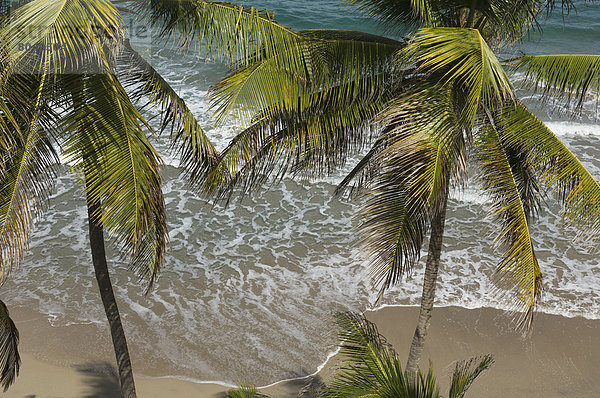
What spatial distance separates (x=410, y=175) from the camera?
17.1ft

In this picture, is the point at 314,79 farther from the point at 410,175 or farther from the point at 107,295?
the point at 107,295

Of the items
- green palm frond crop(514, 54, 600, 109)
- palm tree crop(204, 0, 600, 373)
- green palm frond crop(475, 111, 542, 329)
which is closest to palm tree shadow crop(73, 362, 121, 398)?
palm tree crop(204, 0, 600, 373)

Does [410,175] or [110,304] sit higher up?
[410,175]

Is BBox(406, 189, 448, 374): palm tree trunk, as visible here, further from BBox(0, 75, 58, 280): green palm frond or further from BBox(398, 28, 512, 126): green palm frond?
BBox(0, 75, 58, 280): green palm frond

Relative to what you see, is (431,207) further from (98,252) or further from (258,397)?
(98,252)

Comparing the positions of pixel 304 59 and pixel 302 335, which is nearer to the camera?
pixel 304 59

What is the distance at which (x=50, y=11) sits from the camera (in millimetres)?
4535

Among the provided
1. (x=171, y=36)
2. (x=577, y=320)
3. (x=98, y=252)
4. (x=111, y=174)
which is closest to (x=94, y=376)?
(x=98, y=252)

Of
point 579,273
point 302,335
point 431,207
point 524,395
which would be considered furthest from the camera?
point 579,273

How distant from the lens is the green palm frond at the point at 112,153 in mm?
5148

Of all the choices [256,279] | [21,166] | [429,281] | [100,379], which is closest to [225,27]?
[21,166]

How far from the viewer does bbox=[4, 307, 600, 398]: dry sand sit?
343 inches

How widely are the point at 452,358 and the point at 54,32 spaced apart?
7.52m

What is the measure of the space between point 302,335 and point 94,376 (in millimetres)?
3181
